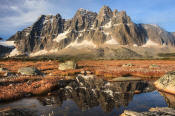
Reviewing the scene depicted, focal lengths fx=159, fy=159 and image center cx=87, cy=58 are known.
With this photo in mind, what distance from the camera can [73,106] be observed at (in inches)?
478

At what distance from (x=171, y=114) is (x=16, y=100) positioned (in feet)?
40.2

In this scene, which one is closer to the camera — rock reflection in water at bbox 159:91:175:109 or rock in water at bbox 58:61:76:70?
rock reflection in water at bbox 159:91:175:109

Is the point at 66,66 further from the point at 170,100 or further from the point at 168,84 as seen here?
the point at 170,100

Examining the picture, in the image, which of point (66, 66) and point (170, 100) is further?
point (66, 66)

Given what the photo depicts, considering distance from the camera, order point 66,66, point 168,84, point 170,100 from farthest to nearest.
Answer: point 66,66 → point 168,84 → point 170,100

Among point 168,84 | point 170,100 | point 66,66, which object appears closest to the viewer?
point 170,100

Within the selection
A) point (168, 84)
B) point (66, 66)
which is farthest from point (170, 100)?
point (66, 66)

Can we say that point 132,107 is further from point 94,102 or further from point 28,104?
point 28,104

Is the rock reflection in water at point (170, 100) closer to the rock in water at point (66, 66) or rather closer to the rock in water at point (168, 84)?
the rock in water at point (168, 84)

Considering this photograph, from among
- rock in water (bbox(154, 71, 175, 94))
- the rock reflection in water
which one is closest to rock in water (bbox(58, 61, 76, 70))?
rock in water (bbox(154, 71, 175, 94))

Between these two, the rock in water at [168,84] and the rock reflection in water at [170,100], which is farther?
the rock in water at [168,84]

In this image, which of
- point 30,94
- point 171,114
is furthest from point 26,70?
point 171,114

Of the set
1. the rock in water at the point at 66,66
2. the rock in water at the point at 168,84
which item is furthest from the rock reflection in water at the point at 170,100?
the rock in water at the point at 66,66

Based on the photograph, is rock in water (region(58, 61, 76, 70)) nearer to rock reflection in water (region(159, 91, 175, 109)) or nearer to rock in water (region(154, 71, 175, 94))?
rock in water (region(154, 71, 175, 94))
